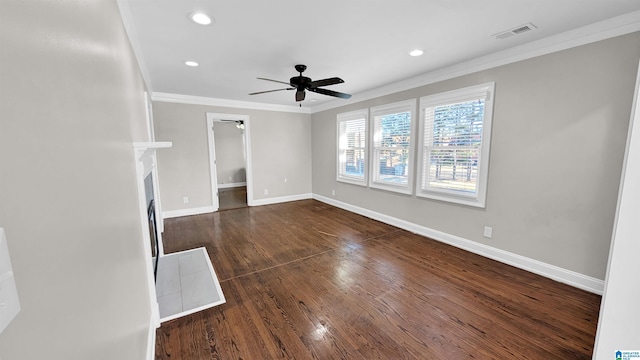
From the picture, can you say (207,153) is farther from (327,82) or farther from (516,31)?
(516,31)

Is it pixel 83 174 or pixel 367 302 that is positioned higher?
pixel 83 174

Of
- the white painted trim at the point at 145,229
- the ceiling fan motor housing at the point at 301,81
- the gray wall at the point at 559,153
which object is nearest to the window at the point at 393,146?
the gray wall at the point at 559,153

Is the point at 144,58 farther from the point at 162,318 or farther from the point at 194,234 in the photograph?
the point at 162,318

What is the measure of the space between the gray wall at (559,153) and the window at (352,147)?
1955 millimetres

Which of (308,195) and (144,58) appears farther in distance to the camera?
(308,195)

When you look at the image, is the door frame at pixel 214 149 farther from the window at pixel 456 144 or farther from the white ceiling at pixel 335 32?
the window at pixel 456 144

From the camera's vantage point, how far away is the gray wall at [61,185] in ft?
1.37

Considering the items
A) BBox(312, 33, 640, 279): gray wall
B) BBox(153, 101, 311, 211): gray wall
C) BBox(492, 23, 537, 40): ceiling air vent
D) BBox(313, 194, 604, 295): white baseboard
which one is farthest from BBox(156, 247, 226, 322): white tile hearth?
BBox(492, 23, 537, 40): ceiling air vent

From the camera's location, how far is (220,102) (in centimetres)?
528

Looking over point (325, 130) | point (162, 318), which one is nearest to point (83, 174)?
point (162, 318)

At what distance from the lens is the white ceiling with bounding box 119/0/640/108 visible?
1.97 metres

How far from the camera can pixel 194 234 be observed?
4070 mm

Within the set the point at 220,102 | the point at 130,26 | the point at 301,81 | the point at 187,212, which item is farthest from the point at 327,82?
the point at 187,212

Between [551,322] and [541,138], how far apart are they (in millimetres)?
1823
